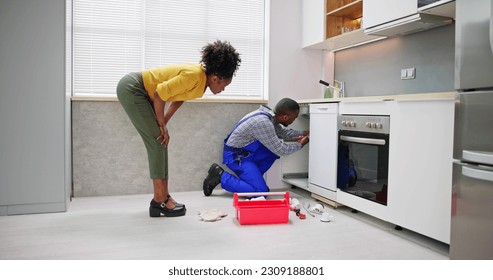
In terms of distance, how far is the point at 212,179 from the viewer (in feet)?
11.5

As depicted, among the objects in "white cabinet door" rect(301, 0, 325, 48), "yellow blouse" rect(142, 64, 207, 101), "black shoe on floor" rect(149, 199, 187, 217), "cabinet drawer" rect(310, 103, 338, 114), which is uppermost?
"white cabinet door" rect(301, 0, 325, 48)

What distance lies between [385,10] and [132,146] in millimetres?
2336

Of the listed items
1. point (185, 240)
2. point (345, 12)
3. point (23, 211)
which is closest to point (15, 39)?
point (23, 211)

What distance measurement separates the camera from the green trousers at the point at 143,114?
104 inches

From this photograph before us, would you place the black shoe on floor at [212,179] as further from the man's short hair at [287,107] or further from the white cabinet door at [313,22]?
the white cabinet door at [313,22]

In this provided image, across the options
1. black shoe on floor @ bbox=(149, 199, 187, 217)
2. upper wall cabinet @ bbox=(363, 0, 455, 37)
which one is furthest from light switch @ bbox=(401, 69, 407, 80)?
black shoe on floor @ bbox=(149, 199, 187, 217)

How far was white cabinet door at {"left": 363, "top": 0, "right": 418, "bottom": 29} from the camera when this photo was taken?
104 inches

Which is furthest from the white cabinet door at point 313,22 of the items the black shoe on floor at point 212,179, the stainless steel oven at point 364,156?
the black shoe on floor at point 212,179

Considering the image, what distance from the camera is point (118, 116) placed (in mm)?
3525

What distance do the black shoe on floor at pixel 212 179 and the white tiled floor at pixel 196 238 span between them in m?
0.56

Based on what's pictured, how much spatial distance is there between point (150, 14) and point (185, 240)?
224 cm

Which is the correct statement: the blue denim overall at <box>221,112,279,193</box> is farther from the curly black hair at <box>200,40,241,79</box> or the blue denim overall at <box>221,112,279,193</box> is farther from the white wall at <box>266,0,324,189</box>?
the curly black hair at <box>200,40,241,79</box>

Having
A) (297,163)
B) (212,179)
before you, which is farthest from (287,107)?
(212,179)

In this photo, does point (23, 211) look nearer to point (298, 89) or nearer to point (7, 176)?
point (7, 176)
